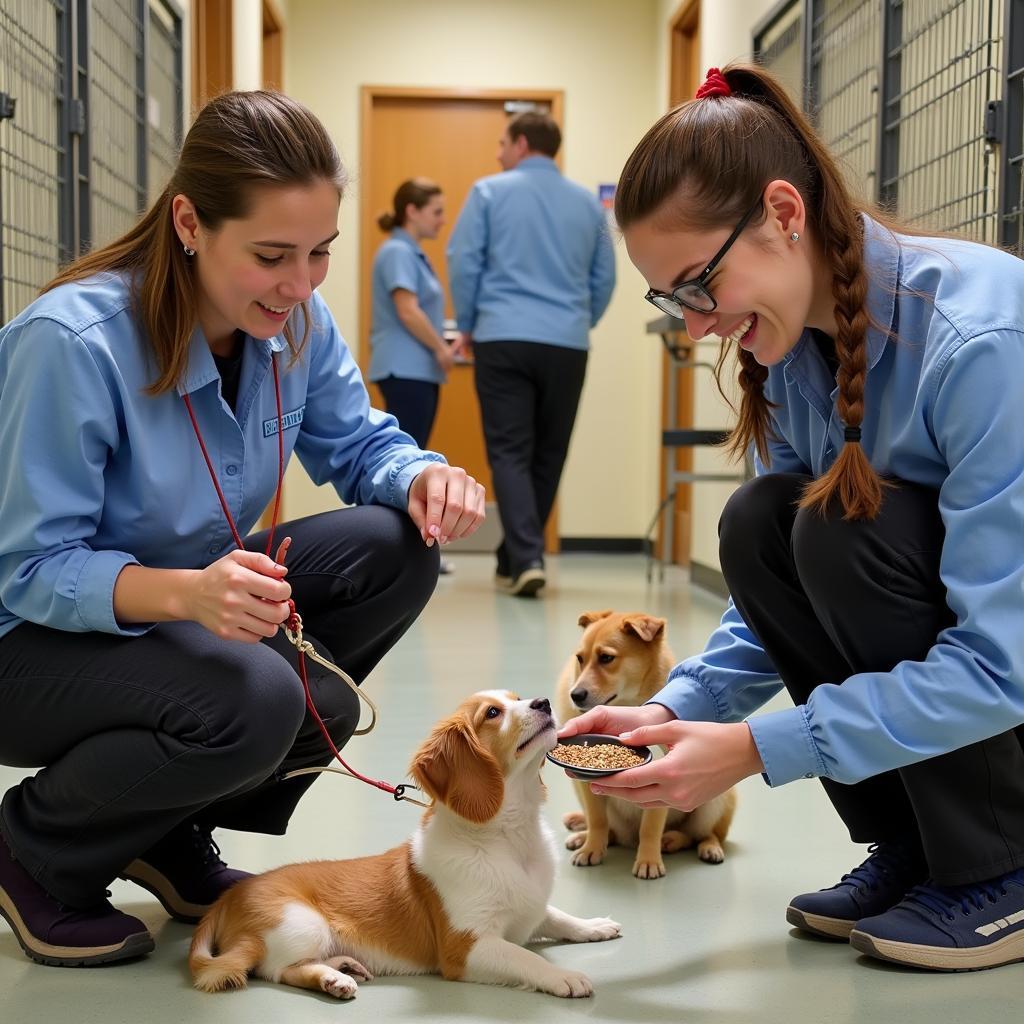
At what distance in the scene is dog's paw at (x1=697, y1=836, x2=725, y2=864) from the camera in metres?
1.94

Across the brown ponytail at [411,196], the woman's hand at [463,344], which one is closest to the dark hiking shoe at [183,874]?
the woman's hand at [463,344]

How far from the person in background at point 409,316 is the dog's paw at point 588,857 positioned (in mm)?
3869

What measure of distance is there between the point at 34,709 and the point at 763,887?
102cm

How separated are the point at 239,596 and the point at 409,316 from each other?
4421 millimetres

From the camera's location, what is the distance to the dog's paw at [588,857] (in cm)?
195

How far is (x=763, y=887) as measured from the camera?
1.80 metres

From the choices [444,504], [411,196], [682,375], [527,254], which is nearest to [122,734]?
[444,504]

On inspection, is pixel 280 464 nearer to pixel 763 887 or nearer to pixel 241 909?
pixel 241 909

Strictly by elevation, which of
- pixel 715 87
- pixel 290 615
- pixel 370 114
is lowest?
pixel 290 615

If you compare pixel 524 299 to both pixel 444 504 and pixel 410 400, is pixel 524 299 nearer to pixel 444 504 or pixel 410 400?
pixel 410 400

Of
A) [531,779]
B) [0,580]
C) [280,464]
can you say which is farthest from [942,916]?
[0,580]

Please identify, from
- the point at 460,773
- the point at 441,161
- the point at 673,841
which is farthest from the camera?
the point at 441,161

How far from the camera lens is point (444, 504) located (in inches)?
67.1

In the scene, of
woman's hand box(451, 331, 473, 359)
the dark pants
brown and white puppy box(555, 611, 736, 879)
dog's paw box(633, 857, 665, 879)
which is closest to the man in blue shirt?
woman's hand box(451, 331, 473, 359)
